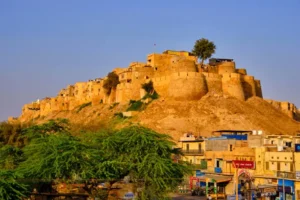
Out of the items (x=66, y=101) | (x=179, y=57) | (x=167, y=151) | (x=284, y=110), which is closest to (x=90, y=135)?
(x=167, y=151)

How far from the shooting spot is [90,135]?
2439 cm

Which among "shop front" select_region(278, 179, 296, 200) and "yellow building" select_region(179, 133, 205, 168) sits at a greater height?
"yellow building" select_region(179, 133, 205, 168)

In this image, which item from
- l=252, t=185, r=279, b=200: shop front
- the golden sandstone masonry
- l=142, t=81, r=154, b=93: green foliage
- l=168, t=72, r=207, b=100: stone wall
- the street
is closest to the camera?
l=252, t=185, r=279, b=200: shop front

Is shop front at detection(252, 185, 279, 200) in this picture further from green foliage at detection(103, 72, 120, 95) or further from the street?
green foliage at detection(103, 72, 120, 95)

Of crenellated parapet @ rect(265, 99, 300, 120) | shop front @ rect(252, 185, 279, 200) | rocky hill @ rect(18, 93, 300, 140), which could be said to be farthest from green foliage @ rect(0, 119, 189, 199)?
crenellated parapet @ rect(265, 99, 300, 120)

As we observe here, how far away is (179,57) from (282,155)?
29.5m

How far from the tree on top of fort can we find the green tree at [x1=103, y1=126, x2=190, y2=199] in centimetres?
3832

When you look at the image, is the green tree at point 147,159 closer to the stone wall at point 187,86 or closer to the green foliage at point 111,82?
the stone wall at point 187,86

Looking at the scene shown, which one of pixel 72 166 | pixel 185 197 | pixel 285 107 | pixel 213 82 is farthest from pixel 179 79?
pixel 72 166

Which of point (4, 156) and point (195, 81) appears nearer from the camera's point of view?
point (4, 156)

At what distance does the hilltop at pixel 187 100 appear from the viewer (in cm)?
4872

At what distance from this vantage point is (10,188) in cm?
1617

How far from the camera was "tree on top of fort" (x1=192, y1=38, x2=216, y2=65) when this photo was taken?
59.5 meters

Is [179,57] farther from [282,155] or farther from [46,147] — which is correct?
[46,147]
